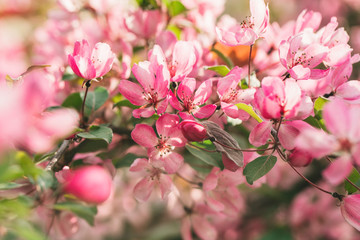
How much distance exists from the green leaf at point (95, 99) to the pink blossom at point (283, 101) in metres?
0.36

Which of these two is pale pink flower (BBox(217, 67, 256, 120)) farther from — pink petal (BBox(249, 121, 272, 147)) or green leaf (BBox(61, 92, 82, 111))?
green leaf (BBox(61, 92, 82, 111))

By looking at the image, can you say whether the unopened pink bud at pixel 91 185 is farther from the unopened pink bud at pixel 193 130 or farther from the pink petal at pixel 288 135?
the pink petal at pixel 288 135

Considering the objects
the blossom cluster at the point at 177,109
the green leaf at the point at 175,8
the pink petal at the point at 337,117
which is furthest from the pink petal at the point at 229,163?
the green leaf at the point at 175,8

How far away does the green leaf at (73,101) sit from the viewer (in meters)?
0.75

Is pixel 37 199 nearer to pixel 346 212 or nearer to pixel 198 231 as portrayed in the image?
pixel 198 231

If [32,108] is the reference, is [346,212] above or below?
below

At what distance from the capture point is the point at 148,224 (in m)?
1.60

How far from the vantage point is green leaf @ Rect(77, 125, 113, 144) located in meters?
0.61

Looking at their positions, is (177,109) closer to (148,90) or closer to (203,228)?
(148,90)

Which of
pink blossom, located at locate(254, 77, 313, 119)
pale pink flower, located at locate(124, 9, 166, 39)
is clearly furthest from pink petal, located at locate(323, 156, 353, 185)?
pale pink flower, located at locate(124, 9, 166, 39)

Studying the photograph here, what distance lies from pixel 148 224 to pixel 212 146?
1.05 m

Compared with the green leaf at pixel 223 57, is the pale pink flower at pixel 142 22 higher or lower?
higher

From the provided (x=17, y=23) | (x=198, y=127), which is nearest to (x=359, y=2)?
(x=198, y=127)

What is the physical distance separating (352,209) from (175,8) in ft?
1.89
